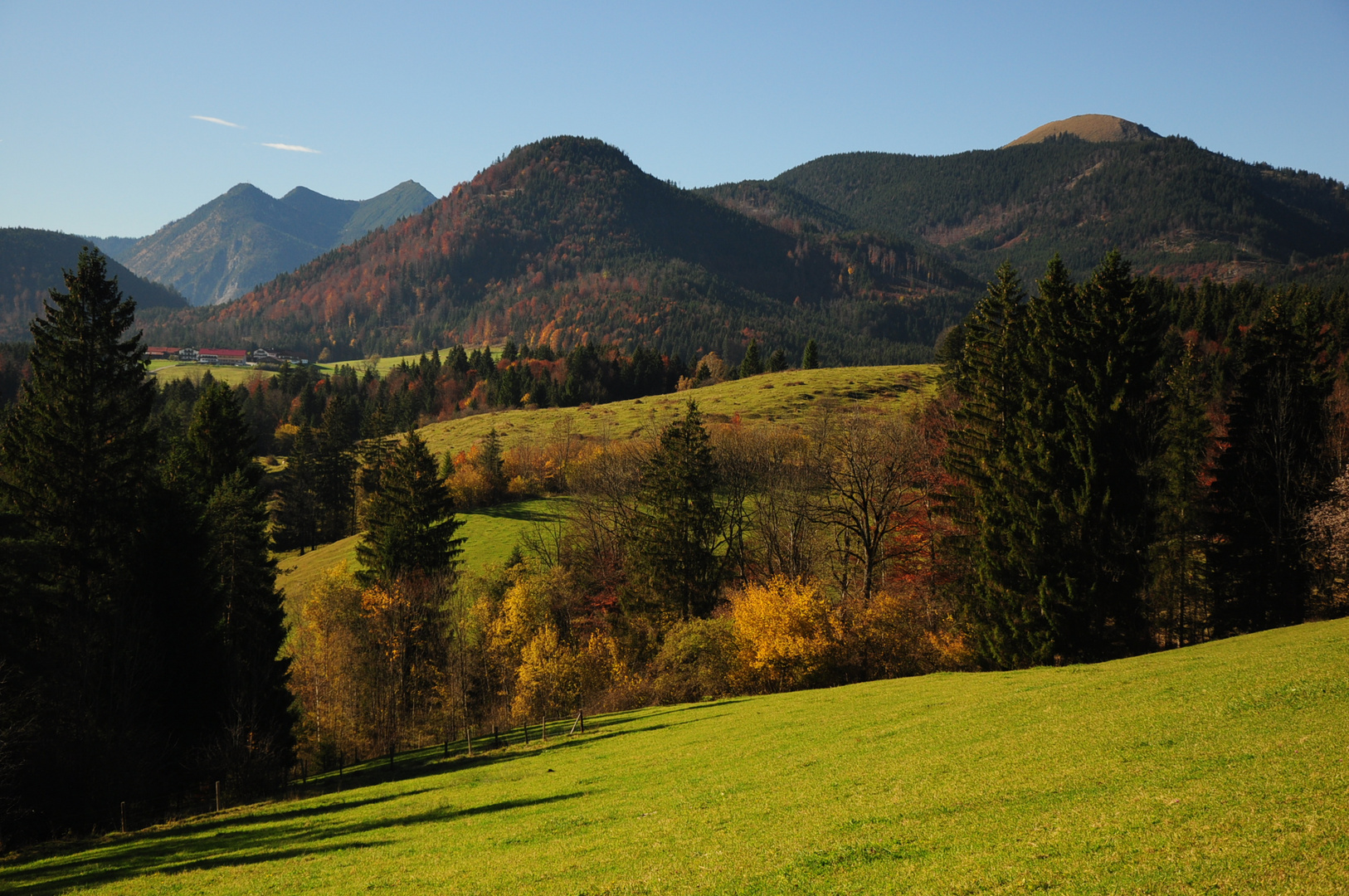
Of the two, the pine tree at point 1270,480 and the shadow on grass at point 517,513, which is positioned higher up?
the pine tree at point 1270,480

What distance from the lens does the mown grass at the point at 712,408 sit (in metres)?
112

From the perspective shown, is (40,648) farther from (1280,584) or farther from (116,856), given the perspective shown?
(1280,584)

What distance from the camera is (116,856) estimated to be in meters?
20.8

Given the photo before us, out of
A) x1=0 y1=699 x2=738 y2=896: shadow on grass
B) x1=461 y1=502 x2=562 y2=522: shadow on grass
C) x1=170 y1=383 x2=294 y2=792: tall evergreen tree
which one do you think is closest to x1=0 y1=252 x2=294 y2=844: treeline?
x1=170 y1=383 x2=294 y2=792: tall evergreen tree

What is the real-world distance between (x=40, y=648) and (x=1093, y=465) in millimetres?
44803

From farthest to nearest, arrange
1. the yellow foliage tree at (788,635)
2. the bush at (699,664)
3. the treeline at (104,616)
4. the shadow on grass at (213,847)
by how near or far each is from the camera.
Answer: the bush at (699,664) < the yellow foliage tree at (788,635) < the treeline at (104,616) < the shadow on grass at (213,847)

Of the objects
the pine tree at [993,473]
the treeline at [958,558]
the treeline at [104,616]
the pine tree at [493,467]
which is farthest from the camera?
the pine tree at [493,467]

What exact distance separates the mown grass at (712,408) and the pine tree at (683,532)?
164 ft

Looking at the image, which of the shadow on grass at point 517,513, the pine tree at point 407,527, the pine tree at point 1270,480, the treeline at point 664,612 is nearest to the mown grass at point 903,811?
the pine tree at point 1270,480

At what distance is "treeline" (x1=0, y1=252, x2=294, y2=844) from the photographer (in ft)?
88.2

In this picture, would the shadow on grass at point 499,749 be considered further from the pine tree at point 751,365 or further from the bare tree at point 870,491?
the pine tree at point 751,365

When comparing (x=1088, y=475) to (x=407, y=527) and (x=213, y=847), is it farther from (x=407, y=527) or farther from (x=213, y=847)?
(x=407, y=527)

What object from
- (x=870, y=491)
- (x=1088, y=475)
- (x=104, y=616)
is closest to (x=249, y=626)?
(x=104, y=616)

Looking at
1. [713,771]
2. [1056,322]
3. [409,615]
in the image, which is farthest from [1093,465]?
[409,615]
